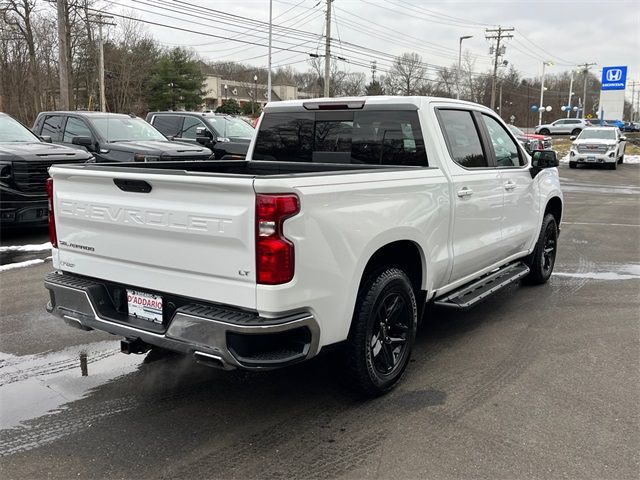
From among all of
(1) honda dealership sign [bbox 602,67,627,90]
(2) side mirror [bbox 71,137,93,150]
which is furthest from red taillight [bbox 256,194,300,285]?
(1) honda dealership sign [bbox 602,67,627,90]

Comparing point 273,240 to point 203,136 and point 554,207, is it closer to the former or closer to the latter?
point 554,207

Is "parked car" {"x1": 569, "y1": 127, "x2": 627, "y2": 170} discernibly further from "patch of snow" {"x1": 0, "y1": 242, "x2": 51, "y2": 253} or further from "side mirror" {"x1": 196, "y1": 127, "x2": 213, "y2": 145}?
"patch of snow" {"x1": 0, "y1": 242, "x2": 51, "y2": 253}

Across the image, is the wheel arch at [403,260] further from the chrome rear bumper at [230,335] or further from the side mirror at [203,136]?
the side mirror at [203,136]

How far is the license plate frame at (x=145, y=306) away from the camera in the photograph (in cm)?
333

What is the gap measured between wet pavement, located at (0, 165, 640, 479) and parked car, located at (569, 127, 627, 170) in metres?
21.4

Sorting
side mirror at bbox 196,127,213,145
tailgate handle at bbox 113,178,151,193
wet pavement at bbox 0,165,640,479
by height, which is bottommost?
wet pavement at bbox 0,165,640,479

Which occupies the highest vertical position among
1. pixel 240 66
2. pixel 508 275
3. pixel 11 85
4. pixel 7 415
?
pixel 240 66

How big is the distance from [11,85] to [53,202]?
4273 cm

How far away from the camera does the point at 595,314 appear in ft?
18.6

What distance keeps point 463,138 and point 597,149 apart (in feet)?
73.9

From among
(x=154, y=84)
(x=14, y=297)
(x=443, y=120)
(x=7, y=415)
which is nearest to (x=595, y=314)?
(x=443, y=120)

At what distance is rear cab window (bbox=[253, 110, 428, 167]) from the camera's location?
4516 millimetres

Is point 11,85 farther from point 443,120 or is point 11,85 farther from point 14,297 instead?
point 443,120

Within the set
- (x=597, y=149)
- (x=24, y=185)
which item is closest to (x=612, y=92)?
(x=597, y=149)
